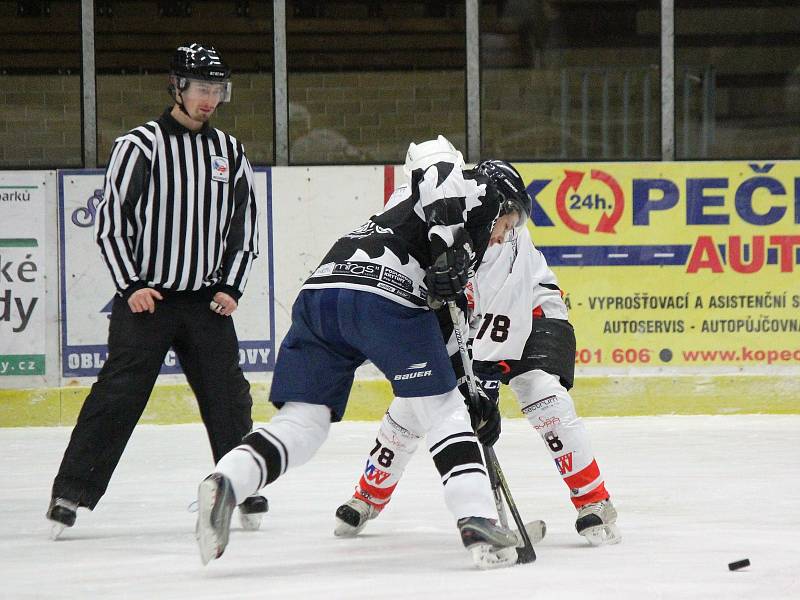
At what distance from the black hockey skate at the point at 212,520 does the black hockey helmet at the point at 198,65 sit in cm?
139

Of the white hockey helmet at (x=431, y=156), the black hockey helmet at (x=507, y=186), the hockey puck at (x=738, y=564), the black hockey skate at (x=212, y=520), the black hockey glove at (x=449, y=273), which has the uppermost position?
the white hockey helmet at (x=431, y=156)

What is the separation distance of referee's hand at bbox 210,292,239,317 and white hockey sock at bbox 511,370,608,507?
924 mm

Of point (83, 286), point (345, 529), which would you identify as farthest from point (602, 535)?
point (83, 286)

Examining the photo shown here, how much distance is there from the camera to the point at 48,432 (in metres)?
6.48

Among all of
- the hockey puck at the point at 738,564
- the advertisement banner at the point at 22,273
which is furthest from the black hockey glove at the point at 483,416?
the advertisement banner at the point at 22,273

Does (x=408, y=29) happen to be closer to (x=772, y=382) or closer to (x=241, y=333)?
(x=241, y=333)

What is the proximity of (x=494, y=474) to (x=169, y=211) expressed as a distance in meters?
1.25

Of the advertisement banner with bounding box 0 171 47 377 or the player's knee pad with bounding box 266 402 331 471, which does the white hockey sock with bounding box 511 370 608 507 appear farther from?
the advertisement banner with bounding box 0 171 47 377

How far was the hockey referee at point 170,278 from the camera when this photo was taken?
405 cm

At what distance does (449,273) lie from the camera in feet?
11.0

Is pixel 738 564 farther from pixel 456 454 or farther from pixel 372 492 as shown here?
pixel 372 492

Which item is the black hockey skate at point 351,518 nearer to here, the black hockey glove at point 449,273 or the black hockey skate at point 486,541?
the black hockey skate at point 486,541

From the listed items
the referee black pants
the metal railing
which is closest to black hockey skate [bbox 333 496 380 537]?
the referee black pants

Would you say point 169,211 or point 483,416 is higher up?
point 169,211
